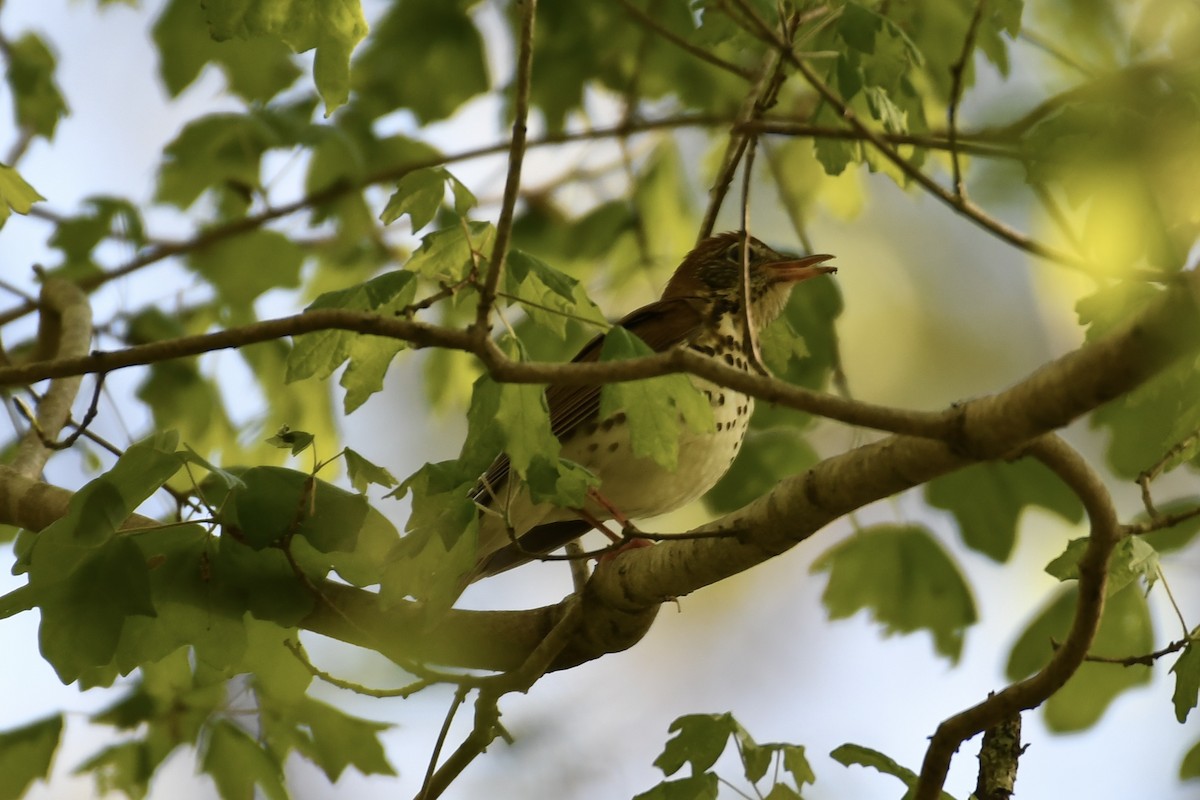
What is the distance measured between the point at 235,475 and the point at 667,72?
3.94m

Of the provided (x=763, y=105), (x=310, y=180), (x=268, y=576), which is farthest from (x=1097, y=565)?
(x=310, y=180)

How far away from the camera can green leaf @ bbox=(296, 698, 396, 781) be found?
4332 mm

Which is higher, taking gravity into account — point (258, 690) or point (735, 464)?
point (735, 464)

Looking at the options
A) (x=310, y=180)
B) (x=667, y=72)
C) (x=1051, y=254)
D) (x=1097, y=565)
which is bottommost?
(x=1097, y=565)

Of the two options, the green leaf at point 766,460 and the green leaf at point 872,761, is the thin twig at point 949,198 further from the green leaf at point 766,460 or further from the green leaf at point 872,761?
the green leaf at point 766,460

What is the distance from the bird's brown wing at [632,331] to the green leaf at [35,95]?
234 centimetres

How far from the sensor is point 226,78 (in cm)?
596

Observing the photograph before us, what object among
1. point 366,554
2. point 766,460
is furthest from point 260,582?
point 766,460

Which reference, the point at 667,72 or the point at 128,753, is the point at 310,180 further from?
the point at 128,753

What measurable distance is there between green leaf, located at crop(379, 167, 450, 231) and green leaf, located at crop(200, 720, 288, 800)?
6.73 ft

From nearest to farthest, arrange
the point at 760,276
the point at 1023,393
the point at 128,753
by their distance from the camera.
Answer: the point at 1023,393, the point at 128,753, the point at 760,276

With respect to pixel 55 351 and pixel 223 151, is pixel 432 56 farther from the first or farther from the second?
pixel 55 351

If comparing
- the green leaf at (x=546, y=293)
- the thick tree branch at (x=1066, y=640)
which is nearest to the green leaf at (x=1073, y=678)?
the thick tree branch at (x=1066, y=640)

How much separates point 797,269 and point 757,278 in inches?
6.0
